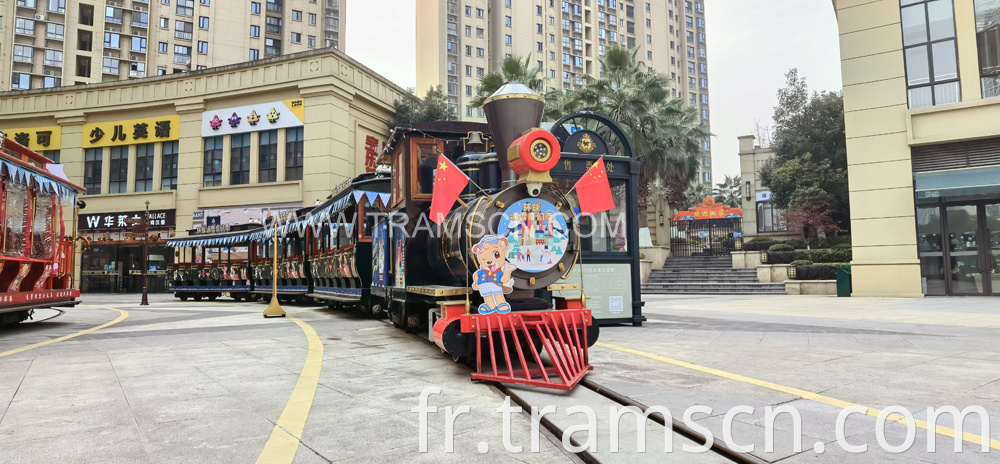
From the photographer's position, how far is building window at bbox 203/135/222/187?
Result: 2691 centimetres

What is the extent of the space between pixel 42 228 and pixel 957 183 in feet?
71.1

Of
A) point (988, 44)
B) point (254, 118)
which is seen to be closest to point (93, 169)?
point (254, 118)

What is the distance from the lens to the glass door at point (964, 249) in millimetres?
15891

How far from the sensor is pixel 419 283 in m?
7.54

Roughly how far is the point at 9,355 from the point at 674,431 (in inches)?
319

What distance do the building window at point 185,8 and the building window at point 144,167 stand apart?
20.4m

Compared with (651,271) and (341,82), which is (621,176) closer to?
(651,271)

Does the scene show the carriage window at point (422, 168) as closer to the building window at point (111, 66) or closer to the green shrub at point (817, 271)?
the green shrub at point (817, 271)

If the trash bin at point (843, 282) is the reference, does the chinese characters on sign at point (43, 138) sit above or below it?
above

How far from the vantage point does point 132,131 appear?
28.2 m

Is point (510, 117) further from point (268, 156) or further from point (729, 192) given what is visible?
point (729, 192)

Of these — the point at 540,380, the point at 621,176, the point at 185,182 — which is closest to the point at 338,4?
the point at 185,182

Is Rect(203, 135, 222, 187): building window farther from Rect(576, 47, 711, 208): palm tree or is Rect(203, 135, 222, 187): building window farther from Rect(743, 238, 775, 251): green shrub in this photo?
Rect(743, 238, 775, 251): green shrub

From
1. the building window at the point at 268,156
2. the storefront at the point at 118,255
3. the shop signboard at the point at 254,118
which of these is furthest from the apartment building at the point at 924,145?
the storefront at the point at 118,255
